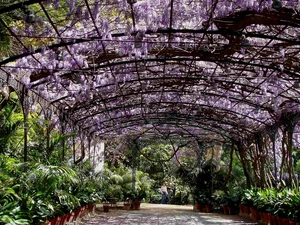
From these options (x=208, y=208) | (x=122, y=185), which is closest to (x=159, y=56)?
(x=208, y=208)

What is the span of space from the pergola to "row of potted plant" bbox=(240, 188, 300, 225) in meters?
1.89

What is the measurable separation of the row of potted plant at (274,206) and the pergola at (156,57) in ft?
6.22

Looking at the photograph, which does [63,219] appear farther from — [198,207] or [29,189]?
[198,207]

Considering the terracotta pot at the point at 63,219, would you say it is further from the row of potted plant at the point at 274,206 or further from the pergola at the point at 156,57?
the row of potted plant at the point at 274,206

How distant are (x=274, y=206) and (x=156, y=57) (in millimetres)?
3969

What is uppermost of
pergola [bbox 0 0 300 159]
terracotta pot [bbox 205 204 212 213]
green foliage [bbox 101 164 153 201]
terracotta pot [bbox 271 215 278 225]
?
pergola [bbox 0 0 300 159]

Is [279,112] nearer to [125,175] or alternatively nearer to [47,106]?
[47,106]

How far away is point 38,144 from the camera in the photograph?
10.6 metres

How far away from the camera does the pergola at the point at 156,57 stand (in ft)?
19.8

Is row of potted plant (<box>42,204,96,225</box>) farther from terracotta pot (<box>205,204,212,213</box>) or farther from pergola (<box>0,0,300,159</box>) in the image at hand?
terracotta pot (<box>205,204,212,213</box>)

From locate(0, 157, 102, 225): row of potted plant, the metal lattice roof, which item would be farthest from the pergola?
locate(0, 157, 102, 225): row of potted plant

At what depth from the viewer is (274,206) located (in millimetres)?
9156

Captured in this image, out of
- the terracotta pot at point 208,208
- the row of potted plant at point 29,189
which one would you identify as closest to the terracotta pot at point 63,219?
the row of potted plant at point 29,189

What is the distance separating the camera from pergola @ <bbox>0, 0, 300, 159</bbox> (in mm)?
6043
